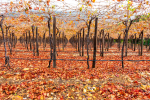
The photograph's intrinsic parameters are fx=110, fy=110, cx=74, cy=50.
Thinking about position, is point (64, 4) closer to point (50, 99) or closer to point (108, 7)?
point (108, 7)

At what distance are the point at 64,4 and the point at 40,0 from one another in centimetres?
177

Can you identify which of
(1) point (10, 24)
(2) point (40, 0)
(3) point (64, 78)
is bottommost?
(3) point (64, 78)

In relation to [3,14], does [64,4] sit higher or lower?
higher

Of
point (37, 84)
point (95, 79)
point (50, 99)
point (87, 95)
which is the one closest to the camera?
A: point (50, 99)

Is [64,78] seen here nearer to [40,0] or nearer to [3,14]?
[40,0]

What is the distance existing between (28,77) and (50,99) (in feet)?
9.82

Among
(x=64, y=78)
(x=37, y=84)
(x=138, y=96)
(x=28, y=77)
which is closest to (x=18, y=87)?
(x=37, y=84)

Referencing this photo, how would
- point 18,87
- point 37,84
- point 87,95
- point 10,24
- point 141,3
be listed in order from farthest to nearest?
point 10,24 < point 141,3 < point 37,84 < point 18,87 < point 87,95

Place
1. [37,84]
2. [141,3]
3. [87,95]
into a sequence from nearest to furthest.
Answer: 1. [87,95]
2. [37,84]
3. [141,3]

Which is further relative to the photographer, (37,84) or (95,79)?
(95,79)

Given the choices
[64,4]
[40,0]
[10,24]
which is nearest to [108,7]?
[64,4]

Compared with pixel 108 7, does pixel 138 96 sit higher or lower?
lower

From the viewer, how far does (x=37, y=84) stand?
5996 mm

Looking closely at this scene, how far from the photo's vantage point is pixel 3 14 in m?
8.56
